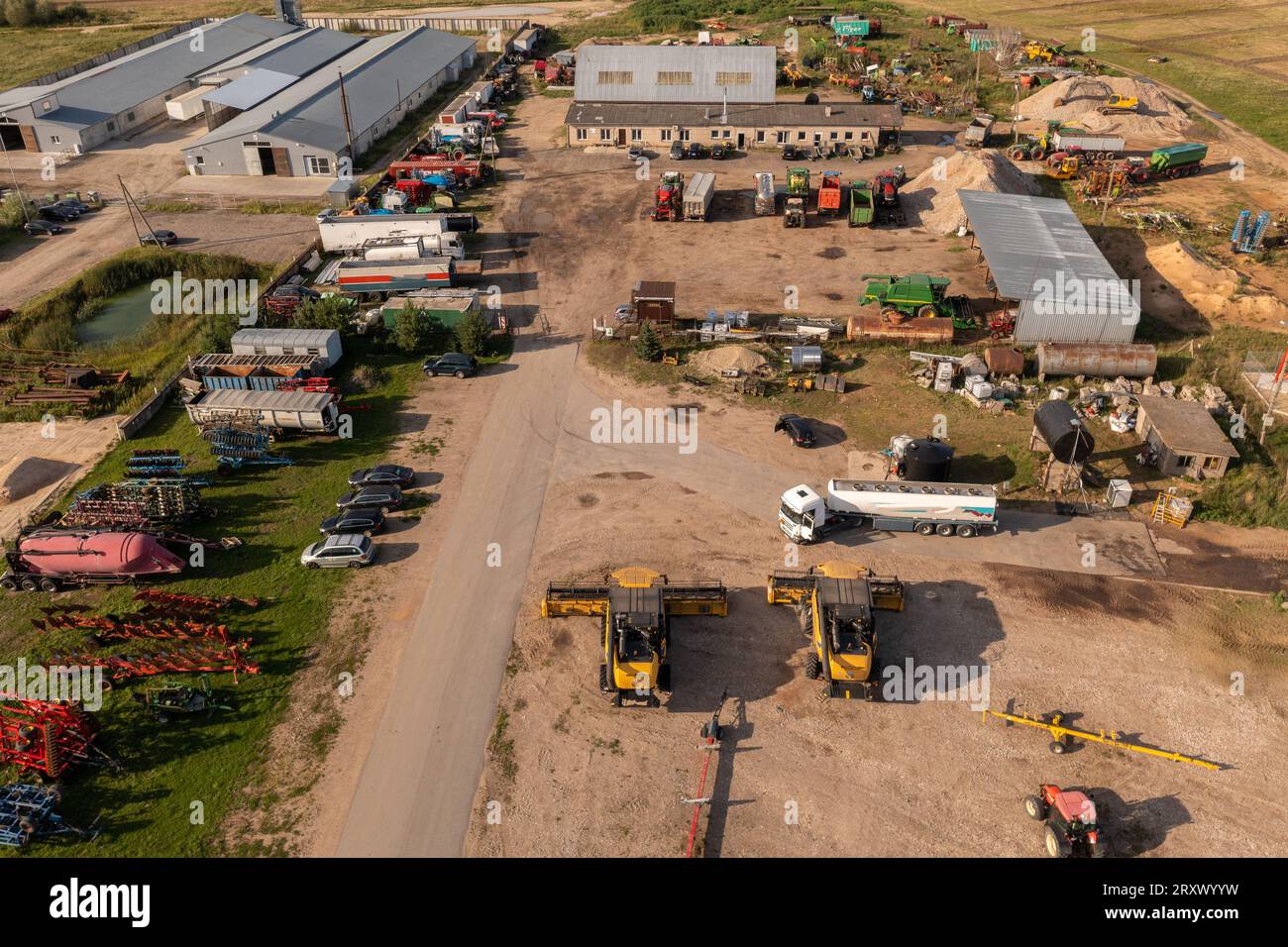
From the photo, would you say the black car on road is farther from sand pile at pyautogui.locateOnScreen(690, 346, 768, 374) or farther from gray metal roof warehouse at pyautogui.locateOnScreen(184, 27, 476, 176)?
gray metal roof warehouse at pyautogui.locateOnScreen(184, 27, 476, 176)

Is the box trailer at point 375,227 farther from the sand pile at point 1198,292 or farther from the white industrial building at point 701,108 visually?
the sand pile at point 1198,292

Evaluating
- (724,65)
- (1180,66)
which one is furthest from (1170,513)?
(1180,66)

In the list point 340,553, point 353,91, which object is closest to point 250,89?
point 353,91

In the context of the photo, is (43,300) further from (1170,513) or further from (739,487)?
(1170,513)

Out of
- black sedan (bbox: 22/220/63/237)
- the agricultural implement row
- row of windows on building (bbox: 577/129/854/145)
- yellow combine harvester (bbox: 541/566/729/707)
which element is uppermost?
row of windows on building (bbox: 577/129/854/145)

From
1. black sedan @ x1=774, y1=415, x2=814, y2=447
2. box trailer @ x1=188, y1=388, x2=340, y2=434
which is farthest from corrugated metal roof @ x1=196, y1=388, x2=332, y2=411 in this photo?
black sedan @ x1=774, y1=415, x2=814, y2=447

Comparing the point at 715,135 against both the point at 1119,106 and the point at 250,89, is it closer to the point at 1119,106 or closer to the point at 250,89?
the point at 1119,106

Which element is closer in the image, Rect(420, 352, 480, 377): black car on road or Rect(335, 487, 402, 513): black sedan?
Rect(335, 487, 402, 513): black sedan
